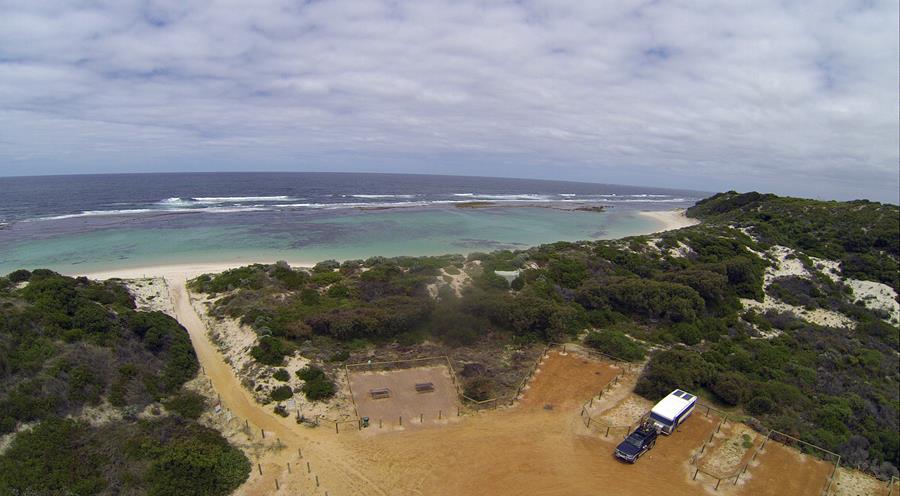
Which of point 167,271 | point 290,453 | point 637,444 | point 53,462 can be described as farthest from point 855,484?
point 167,271

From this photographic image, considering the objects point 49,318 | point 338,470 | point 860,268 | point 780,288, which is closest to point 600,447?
point 338,470

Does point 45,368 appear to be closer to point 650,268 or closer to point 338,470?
point 338,470

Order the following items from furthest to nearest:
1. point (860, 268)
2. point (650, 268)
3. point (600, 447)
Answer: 1. point (860, 268)
2. point (650, 268)
3. point (600, 447)

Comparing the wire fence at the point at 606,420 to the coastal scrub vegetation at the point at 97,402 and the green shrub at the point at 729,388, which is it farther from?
the coastal scrub vegetation at the point at 97,402

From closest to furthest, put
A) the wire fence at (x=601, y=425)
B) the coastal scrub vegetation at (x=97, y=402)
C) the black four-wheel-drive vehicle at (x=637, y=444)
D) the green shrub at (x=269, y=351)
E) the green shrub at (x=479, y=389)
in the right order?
the coastal scrub vegetation at (x=97, y=402) → the black four-wheel-drive vehicle at (x=637, y=444) → the wire fence at (x=601, y=425) → the green shrub at (x=479, y=389) → the green shrub at (x=269, y=351)

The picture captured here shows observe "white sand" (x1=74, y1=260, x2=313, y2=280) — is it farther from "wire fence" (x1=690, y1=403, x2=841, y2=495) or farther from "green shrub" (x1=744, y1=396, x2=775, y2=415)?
"green shrub" (x1=744, y1=396, x2=775, y2=415)

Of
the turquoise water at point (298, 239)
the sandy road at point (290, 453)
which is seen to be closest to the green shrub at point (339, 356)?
the sandy road at point (290, 453)
